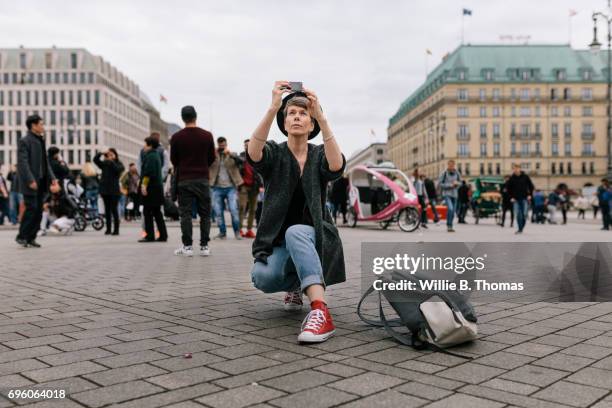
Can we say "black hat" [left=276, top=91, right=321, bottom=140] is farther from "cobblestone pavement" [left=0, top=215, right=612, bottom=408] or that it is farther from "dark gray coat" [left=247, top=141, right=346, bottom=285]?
"cobblestone pavement" [left=0, top=215, right=612, bottom=408]

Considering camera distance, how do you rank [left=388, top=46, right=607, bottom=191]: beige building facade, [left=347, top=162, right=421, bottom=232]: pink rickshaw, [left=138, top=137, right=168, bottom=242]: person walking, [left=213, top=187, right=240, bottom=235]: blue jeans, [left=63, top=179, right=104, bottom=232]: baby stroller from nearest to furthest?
[left=138, top=137, right=168, bottom=242]: person walking → [left=213, top=187, right=240, bottom=235]: blue jeans → [left=63, top=179, right=104, bottom=232]: baby stroller → [left=347, top=162, right=421, bottom=232]: pink rickshaw → [left=388, top=46, right=607, bottom=191]: beige building facade

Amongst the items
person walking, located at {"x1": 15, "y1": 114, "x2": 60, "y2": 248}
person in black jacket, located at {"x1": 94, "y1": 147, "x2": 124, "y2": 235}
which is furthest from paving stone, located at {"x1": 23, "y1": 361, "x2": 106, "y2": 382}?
person in black jacket, located at {"x1": 94, "y1": 147, "x2": 124, "y2": 235}

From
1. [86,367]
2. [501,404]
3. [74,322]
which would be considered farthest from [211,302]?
[501,404]

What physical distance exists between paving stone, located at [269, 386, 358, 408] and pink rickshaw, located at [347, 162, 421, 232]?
14.6 m

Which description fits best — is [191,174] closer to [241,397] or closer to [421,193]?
[241,397]

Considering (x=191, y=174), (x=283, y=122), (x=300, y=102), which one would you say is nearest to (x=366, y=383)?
(x=300, y=102)

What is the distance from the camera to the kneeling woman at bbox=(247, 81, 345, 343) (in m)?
4.07

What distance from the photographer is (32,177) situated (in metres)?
10.2

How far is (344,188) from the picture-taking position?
870 inches

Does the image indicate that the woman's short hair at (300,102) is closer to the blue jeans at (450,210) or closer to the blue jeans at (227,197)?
the blue jeans at (227,197)

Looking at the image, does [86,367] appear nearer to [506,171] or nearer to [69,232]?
[69,232]

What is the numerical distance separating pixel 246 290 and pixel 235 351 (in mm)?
2349

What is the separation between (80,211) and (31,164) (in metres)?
6.50

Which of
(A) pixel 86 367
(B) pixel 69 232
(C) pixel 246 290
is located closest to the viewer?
(A) pixel 86 367
